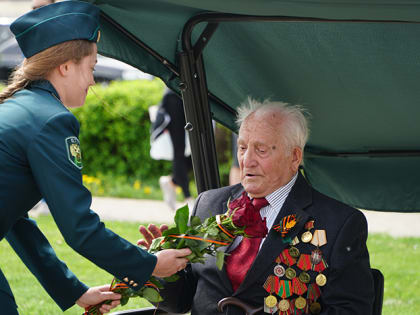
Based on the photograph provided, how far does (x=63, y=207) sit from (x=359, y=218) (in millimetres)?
1324

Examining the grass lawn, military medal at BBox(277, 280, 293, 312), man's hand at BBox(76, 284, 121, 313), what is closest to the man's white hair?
military medal at BBox(277, 280, 293, 312)

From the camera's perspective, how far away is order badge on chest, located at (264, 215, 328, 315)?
10.0 ft

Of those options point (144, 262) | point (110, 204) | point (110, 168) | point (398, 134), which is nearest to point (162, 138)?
point (110, 204)

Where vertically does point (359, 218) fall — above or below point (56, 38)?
below

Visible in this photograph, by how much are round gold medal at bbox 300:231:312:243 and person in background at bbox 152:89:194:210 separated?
5.48m

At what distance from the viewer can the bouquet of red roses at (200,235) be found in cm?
289

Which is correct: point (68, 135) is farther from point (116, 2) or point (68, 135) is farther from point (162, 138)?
point (162, 138)

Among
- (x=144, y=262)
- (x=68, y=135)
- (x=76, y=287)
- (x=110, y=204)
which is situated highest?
(x=68, y=135)

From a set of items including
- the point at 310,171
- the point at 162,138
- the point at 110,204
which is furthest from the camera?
the point at 110,204

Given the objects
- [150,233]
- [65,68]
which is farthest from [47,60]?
[150,233]

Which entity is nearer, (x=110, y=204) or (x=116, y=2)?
(x=116, y=2)

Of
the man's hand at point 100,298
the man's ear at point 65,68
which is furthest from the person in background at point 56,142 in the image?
the man's hand at point 100,298

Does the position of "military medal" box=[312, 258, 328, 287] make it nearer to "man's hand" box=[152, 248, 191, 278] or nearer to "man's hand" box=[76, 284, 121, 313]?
"man's hand" box=[152, 248, 191, 278]

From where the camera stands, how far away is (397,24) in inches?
125
